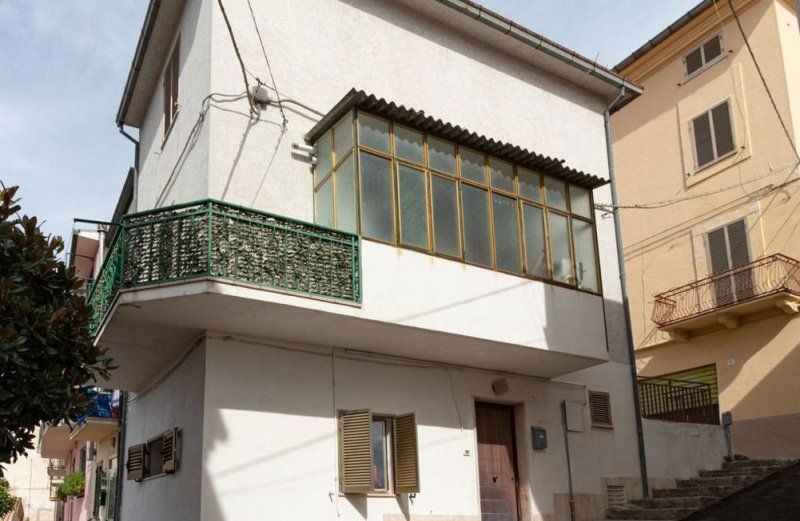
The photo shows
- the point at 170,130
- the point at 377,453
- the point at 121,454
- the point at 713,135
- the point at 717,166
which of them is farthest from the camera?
the point at 713,135

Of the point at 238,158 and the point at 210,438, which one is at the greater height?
the point at 238,158

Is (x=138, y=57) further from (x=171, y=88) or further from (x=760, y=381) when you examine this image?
(x=760, y=381)

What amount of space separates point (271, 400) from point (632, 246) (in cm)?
1446

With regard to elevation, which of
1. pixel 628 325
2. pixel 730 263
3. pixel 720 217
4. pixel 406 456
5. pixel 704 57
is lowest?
pixel 406 456

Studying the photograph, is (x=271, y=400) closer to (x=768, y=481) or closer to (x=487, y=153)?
(x=487, y=153)

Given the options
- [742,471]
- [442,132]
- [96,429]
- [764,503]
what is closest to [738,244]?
[742,471]

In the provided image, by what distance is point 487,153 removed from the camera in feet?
42.2

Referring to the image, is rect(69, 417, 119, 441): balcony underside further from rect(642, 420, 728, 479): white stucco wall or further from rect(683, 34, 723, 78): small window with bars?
rect(683, 34, 723, 78): small window with bars

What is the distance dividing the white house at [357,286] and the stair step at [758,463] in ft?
7.09

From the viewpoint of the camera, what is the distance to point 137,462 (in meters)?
12.6

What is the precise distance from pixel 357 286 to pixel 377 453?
2.59 m

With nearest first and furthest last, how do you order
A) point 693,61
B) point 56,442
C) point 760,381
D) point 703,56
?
point 760,381
point 703,56
point 693,61
point 56,442

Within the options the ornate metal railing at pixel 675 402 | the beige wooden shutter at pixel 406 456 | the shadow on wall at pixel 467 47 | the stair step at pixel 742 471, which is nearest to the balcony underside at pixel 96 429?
the beige wooden shutter at pixel 406 456

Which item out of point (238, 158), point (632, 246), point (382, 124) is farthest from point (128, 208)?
point (632, 246)
